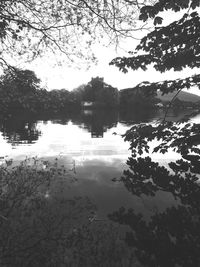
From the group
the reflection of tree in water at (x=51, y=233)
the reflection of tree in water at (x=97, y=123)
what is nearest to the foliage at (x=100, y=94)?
the reflection of tree in water at (x=97, y=123)

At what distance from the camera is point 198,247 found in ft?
12.2

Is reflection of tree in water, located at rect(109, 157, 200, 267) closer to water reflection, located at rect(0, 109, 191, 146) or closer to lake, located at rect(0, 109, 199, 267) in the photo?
lake, located at rect(0, 109, 199, 267)

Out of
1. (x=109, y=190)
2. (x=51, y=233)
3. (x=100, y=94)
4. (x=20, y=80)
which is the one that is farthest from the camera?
(x=100, y=94)

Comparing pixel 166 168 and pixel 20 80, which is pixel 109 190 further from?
pixel 166 168

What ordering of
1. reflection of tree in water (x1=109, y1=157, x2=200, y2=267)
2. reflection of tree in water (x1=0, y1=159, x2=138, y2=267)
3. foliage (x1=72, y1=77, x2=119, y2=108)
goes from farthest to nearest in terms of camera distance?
foliage (x1=72, y1=77, x2=119, y2=108) < reflection of tree in water (x1=0, y1=159, x2=138, y2=267) < reflection of tree in water (x1=109, y1=157, x2=200, y2=267)

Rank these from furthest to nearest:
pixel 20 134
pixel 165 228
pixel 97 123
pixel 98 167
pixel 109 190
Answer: pixel 97 123, pixel 20 134, pixel 98 167, pixel 109 190, pixel 165 228

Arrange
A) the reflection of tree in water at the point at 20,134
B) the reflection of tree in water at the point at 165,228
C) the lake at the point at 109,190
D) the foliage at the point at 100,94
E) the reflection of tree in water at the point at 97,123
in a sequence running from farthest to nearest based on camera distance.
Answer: the foliage at the point at 100,94 → the reflection of tree in water at the point at 97,123 → the reflection of tree in water at the point at 20,134 → the lake at the point at 109,190 → the reflection of tree in water at the point at 165,228

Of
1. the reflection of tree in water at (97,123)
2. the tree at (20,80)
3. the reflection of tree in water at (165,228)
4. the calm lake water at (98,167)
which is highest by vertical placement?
the tree at (20,80)

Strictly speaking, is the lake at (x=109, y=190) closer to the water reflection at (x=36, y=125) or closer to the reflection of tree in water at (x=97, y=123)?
the water reflection at (x=36, y=125)

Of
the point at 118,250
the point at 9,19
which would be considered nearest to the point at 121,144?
the point at 118,250

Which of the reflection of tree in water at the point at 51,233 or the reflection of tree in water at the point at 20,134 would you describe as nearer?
the reflection of tree in water at the point at 51,233

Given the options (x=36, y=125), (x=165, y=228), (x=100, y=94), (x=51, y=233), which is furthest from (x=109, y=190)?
(x=100, y=94)

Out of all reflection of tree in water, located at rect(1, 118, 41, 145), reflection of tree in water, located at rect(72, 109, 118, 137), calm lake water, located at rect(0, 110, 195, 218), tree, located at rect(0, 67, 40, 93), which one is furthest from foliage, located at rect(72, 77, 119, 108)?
tree, located at rect(0, 67, 40, 93)

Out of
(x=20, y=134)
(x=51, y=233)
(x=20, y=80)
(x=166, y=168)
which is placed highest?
(x=20, y=80)
